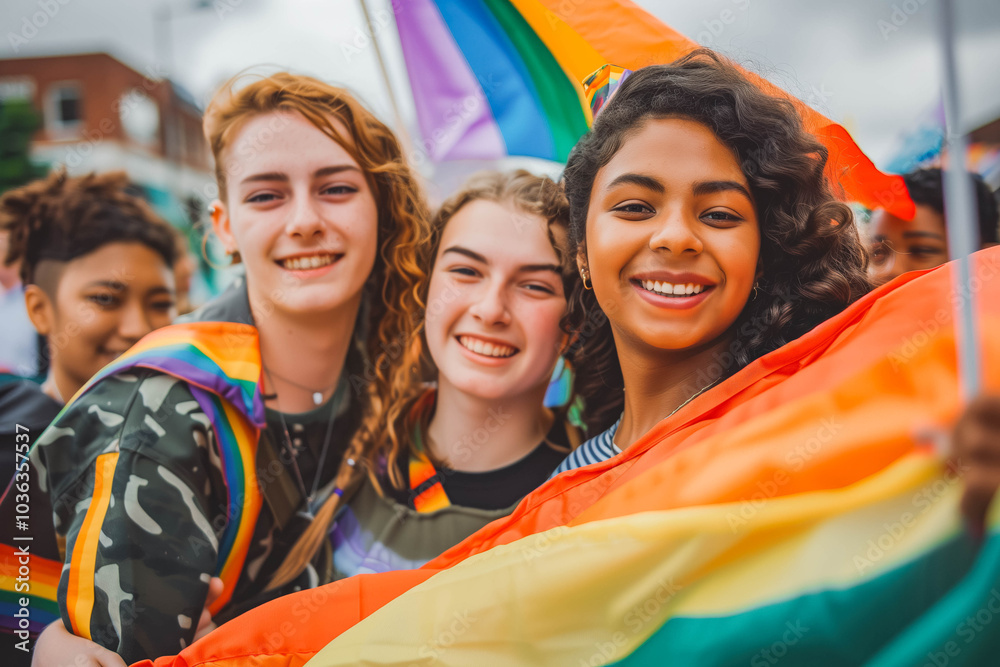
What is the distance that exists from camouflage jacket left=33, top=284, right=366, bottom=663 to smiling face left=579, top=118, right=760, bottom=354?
146cm

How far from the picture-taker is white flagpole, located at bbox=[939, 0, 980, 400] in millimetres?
1344

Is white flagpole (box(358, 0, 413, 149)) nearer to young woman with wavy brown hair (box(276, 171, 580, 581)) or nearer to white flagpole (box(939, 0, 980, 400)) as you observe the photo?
young woman with wavy brown hair (box(276, 171, 580, 581))

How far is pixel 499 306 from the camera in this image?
8.28 feet

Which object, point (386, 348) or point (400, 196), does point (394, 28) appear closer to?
point (400, 196)

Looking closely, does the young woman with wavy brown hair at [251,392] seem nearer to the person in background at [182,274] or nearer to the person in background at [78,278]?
Answer: the person in background at [78,278]

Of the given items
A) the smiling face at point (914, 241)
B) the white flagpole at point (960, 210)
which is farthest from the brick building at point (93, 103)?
the white flagpole at point (960, 210)

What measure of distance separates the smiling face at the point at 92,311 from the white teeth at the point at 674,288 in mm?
2258

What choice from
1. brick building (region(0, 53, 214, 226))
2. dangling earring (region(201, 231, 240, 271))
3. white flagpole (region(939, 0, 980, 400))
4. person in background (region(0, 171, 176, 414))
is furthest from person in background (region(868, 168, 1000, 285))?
brick building (region(0, 53, 214, 226))

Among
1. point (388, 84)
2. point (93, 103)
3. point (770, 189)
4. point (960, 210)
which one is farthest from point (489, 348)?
point (93, 103)

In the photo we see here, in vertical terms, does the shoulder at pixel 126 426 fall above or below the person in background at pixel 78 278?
below

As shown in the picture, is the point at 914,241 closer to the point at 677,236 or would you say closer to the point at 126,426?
the point at 677,236

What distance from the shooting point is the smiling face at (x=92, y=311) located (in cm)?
301

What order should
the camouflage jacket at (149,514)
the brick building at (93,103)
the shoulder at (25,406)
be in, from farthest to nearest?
the brick building at (93,103), the shoulder at (25,406), the camouflage jacket at (149,514)

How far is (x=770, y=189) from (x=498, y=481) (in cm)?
138
